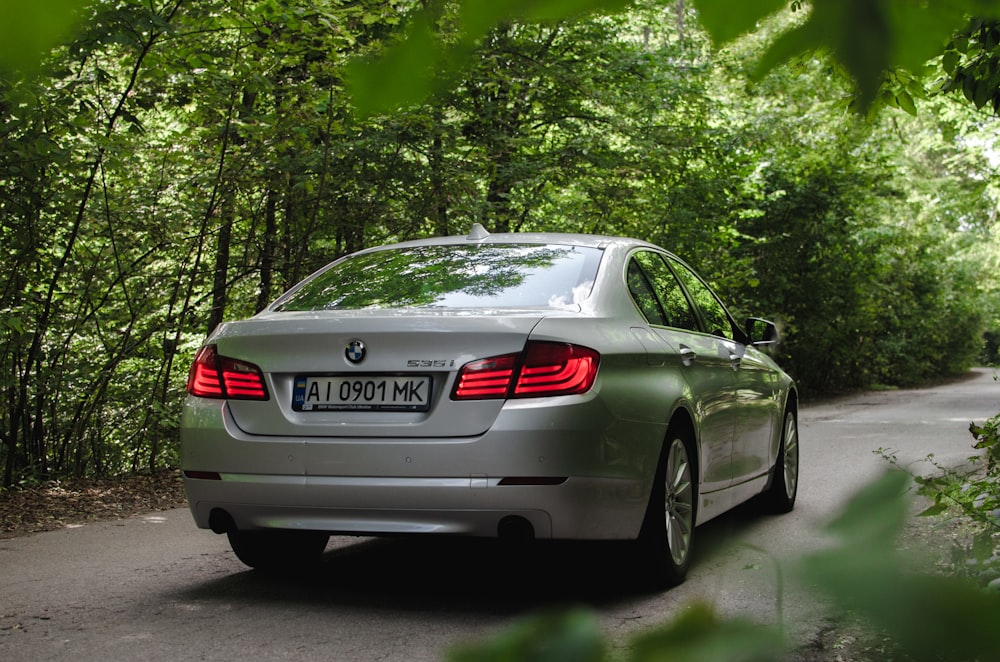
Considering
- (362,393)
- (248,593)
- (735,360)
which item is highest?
(362,393)

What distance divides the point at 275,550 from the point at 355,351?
138 centimetres

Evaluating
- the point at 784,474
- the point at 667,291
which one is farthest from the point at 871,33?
the point at 784,474

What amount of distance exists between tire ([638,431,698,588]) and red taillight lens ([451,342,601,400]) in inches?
28.1

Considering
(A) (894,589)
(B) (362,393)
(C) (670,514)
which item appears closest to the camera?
(A) (894,589)

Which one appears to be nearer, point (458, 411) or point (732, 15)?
point (732, 15)

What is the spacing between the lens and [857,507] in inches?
30.2

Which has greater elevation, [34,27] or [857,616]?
[34,27]

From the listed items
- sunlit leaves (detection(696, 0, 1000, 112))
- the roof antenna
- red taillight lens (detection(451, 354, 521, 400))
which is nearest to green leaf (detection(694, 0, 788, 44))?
sunlit leaves (detection(696, 0, 1000, 112))

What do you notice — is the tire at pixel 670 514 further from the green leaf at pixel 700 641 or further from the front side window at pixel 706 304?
the green leaf at pixel 700 641

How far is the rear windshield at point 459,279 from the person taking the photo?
4836 mm

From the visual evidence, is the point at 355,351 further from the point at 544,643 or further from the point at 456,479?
the point at 544,643

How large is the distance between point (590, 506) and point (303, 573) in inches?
67.6

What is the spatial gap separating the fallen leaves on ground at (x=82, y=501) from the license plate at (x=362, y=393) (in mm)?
3191

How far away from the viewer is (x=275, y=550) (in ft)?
17.7
